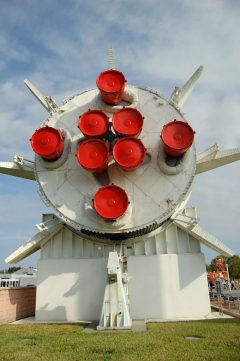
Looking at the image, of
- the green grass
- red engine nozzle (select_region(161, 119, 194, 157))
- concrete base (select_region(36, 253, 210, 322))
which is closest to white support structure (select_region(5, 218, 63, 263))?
concrete base (select_region(36, 253, 210, 322))

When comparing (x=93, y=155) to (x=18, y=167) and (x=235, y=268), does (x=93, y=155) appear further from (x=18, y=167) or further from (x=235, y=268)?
(x=235, y=268)

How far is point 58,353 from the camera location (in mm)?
10680

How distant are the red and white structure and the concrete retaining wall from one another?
1.88 m

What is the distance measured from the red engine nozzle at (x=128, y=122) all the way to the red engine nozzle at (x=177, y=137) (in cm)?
167

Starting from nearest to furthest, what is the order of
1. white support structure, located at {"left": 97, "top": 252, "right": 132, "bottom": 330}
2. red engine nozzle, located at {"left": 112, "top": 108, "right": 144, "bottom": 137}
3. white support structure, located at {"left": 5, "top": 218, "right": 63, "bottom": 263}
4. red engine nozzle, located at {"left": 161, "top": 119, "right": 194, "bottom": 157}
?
white support structure, located at {"left": 97, "top": 252, "right": 132, "bottom": 330} → red engine nozzle, located at {"left": 161, "top": 119, "right": 194, "bottom": 157} → red engine nozzle, located at {"left": 112, "top": 108, "right": 144, "bottom": 137} → white support structure, located at {"left": 5, "top": 218, "right": 63, "bottom": 263}

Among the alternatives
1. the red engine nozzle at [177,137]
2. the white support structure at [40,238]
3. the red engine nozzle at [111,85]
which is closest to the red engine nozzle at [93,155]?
the red engine nozzle at [177,137]

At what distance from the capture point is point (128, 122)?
70.4ft

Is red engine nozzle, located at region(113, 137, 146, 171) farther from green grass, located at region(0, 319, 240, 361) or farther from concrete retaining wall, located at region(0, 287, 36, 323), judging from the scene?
concrete retaining wall, located at region(0, 287, 36, 323)

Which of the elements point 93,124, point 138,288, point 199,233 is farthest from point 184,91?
point 138,288

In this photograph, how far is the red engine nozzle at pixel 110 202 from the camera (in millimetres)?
19156

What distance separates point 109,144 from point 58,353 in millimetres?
14117

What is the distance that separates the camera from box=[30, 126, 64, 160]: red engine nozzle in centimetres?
2128

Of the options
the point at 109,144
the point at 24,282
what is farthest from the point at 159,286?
the point at 24,282

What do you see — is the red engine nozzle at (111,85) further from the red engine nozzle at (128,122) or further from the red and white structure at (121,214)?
the red engine nozzle at (128,122)
